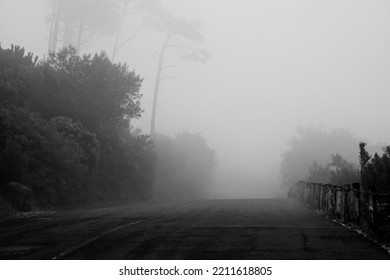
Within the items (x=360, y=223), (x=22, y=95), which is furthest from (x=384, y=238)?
(x=22, y=95)

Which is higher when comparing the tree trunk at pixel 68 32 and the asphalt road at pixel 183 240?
the tree trunk at pixel 68 32

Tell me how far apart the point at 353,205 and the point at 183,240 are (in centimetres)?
676

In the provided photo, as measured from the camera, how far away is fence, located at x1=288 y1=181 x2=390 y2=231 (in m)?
12.4

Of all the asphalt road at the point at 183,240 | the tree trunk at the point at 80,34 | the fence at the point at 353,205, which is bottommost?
the asphalt road at the point at 183,240

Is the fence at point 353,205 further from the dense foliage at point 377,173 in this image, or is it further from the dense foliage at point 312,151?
the dense foliage at point 312,151

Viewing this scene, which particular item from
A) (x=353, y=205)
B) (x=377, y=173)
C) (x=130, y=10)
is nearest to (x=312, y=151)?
(x=130, y=10)

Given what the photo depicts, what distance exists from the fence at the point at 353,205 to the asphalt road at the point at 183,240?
0.71 meters

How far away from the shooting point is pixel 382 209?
12633mm

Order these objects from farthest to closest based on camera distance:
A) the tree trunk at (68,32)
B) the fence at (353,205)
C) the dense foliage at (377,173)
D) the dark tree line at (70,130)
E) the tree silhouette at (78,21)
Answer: the tree trunk at (68,32) < the tree silhouette at (78,21) < the dark tree line at (70,130) < the dense foliage at (377,173) < the fence at (353,205)

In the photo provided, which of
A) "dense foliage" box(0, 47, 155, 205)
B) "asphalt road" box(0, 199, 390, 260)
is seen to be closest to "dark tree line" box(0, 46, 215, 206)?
"dense foliage" box(0, 47, 155, 205)

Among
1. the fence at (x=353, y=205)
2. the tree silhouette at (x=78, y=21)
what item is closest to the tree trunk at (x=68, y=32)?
the tree silhouette at (x=78, y=21)

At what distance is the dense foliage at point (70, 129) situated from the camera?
22.9 meters

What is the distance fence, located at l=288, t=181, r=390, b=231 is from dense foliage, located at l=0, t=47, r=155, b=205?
12.6 metres

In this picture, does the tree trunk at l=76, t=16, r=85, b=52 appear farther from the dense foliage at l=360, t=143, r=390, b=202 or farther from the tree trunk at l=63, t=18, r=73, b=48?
the dense foliage at l=360, t=143, r=390, b=202
